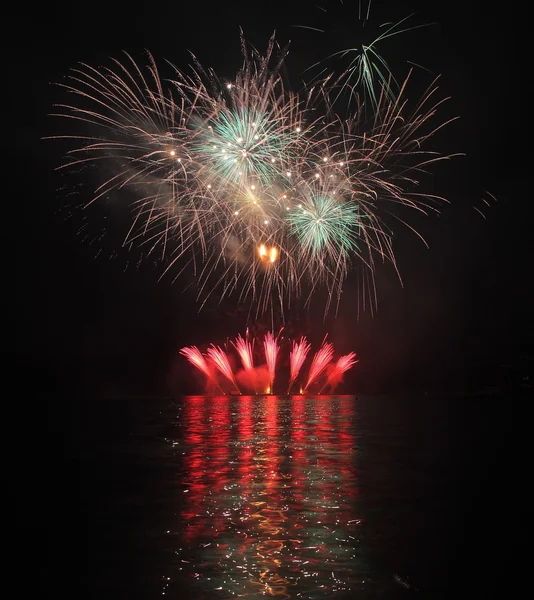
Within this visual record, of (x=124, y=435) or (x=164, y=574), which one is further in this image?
(x=124, y=435)

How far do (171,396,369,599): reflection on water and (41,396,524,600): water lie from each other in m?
0.03

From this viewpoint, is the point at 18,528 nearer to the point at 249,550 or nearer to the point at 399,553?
the point at 249,550

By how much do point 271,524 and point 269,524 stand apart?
4 centimetres

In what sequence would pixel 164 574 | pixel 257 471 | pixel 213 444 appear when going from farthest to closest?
pixel 213 444
pixel 257 471
pixel 164 574

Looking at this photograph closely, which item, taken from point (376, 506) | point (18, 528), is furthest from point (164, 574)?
point (376, 506)

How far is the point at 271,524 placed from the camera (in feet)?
49.5

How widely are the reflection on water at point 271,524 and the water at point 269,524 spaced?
1.4 inches

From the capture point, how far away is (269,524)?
49.5ft

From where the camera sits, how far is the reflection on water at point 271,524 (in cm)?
1093

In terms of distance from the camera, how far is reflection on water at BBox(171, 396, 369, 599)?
10.9 metres

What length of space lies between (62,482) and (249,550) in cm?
1178

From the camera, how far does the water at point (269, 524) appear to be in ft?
36.1

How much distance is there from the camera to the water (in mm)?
11016

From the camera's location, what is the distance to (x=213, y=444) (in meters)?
35.8
